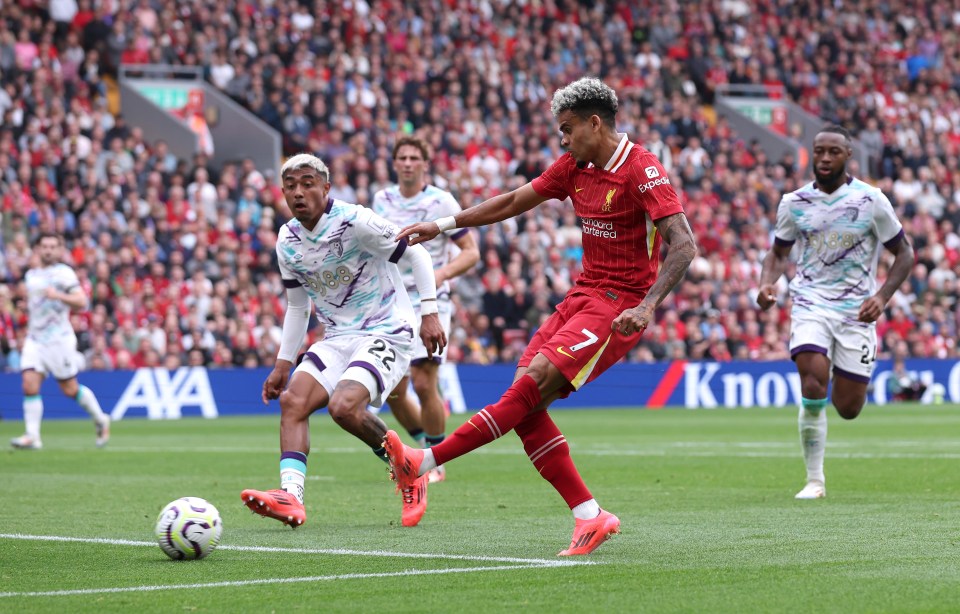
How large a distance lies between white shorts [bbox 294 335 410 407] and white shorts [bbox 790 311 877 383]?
10.9 ft

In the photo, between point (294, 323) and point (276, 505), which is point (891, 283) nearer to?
point (294, 323)

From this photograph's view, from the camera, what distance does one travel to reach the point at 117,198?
82.0 feet

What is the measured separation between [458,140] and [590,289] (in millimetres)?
22257

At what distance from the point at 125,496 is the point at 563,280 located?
17.7 metres

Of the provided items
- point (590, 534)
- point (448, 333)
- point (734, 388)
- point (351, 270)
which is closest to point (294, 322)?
point (351, 270)

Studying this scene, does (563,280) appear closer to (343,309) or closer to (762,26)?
(762,26)

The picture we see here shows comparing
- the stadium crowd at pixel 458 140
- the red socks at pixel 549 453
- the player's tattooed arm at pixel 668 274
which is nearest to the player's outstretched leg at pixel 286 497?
the red socks at pixel 549 453

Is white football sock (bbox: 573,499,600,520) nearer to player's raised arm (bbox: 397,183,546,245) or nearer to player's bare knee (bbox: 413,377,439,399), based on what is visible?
player's raised arm (bbox: 397,183,546,245)

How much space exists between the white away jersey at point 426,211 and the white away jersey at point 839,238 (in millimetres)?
2848

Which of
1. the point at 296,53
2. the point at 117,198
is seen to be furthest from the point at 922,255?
the point at 117,198

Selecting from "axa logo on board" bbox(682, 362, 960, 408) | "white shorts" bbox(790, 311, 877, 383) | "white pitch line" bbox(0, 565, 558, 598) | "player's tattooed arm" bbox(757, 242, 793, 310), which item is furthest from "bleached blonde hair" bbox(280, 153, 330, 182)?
"axa logo on board" bbox(682, 362, 960, 408)

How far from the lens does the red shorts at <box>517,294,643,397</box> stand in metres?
7.75

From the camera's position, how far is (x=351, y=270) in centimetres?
955

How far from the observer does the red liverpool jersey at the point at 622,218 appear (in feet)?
25.7
